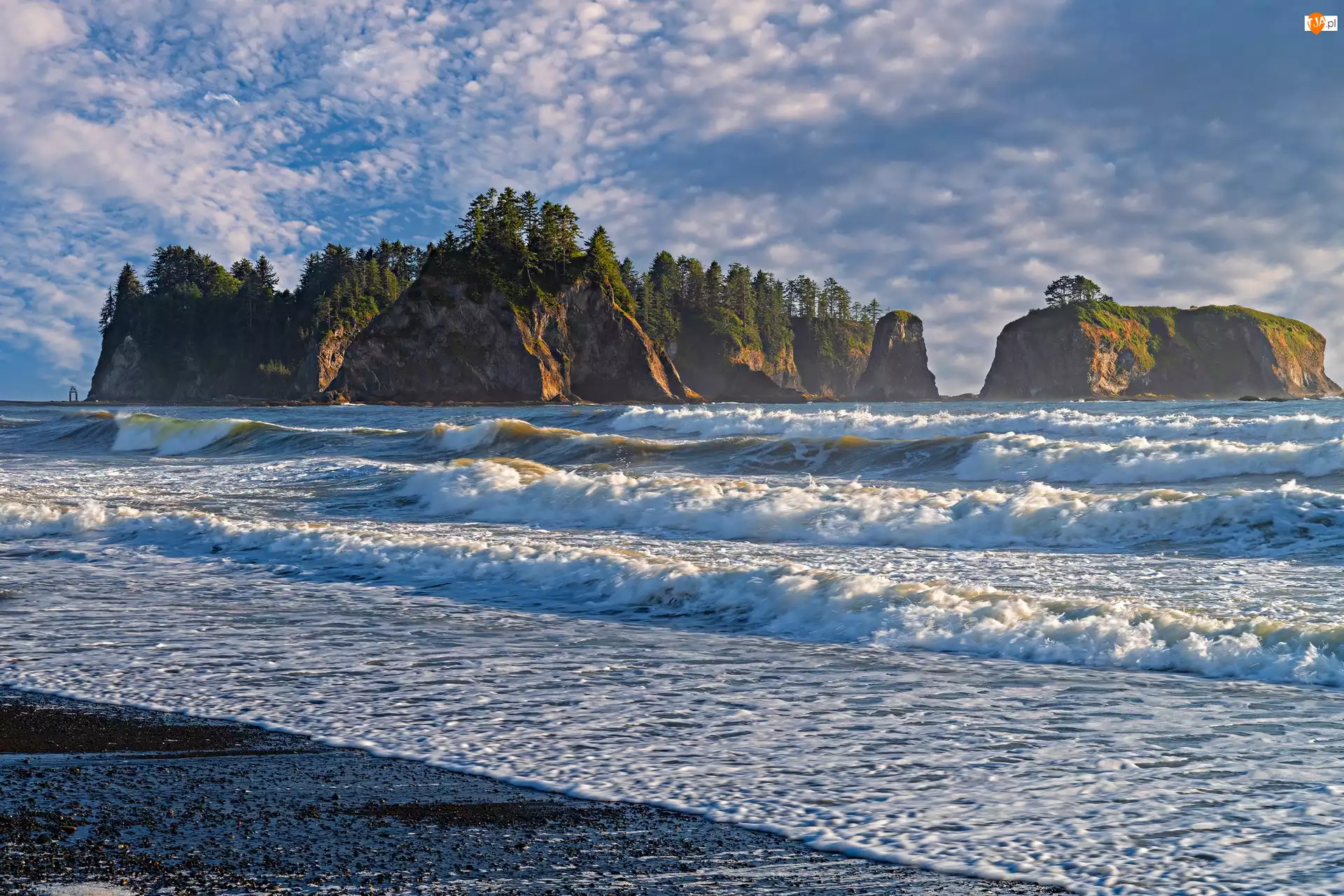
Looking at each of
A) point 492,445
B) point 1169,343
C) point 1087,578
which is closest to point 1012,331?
point 1169,343

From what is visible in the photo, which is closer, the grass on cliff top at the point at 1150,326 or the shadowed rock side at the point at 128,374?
the shadowed rock side at the point at 128,374

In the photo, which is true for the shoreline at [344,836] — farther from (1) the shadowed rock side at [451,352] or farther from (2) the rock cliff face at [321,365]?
(2) the rock cliff face at [321,365]

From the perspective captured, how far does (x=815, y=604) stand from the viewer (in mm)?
8203

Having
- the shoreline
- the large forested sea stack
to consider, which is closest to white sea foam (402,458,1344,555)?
the shoreline

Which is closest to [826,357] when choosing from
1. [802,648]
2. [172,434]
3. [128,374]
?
[128,374]

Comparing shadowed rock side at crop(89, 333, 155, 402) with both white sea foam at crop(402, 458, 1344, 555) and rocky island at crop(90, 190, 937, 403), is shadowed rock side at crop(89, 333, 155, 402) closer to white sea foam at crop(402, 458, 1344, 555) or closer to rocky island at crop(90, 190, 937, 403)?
rocky island at crop(90, 190, 937, 403)

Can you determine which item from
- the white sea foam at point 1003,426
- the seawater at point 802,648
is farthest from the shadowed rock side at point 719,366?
the seawater at point 802,648

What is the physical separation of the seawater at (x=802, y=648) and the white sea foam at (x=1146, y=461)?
1.27m

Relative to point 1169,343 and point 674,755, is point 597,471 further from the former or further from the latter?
point 1169,343

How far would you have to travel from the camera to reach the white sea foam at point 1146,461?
19.4 meters

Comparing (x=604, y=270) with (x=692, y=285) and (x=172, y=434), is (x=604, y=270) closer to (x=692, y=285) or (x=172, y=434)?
(x=692, y=285)

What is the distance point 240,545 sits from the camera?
506 inches

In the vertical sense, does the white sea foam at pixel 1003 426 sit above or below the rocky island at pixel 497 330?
below

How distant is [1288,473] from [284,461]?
2322 cm
